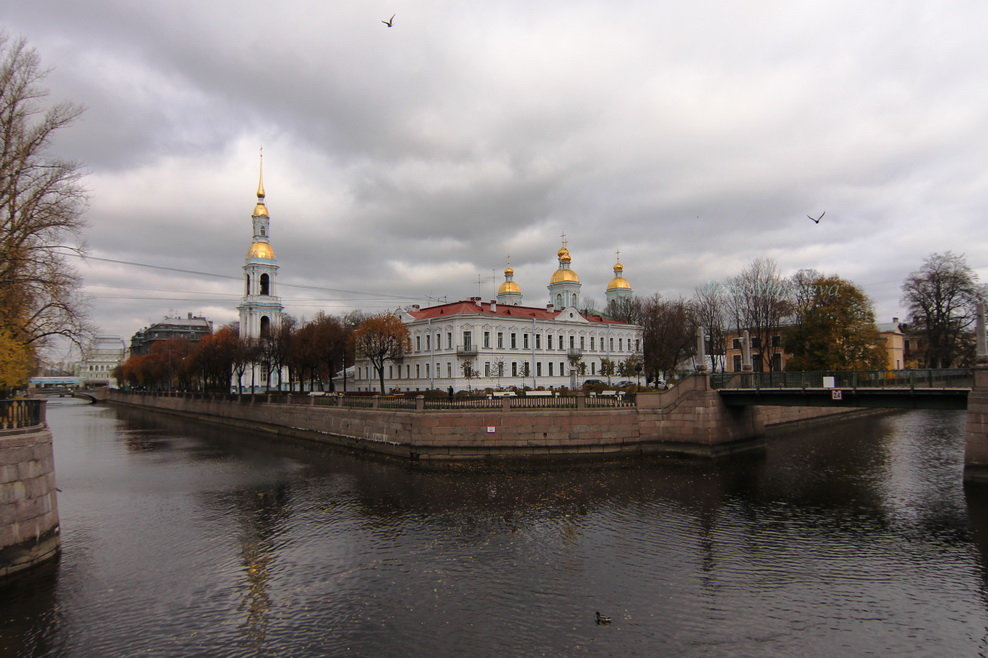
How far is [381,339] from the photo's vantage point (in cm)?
6219

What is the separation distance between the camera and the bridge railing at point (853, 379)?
27.3m

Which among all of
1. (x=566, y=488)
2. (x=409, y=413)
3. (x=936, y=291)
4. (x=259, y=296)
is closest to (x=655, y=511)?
(x=566, y=488)

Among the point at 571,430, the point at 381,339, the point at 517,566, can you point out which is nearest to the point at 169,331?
the point at 381,339

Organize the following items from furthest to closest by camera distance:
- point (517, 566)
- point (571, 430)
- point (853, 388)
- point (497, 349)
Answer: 1. point (497, 349)
2. point (571, 430)
3. point (853, 388)
4. point (517, 566)

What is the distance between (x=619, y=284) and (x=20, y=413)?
323 feet

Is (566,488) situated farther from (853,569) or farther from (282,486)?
(282,486)

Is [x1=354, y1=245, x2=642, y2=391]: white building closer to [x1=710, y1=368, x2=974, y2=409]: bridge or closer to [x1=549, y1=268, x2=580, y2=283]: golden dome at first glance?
[x1=549, y1=268, x2=580, y2=283]: golden dome

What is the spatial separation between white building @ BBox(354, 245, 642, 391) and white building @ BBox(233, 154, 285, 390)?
1808cm

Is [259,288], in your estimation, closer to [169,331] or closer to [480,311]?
[480,311]

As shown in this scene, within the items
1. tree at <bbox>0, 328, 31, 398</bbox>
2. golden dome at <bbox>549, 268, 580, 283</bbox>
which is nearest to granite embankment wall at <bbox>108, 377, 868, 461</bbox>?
tree at <bbox>0, 328, 31, 398</bbox>

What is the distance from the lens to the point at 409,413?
33.8 meters

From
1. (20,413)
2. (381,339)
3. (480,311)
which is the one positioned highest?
(480,311)

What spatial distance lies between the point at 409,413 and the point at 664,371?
42.9 metres

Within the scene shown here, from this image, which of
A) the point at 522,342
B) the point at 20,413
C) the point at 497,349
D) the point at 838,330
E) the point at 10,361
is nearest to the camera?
the point at 20,413
